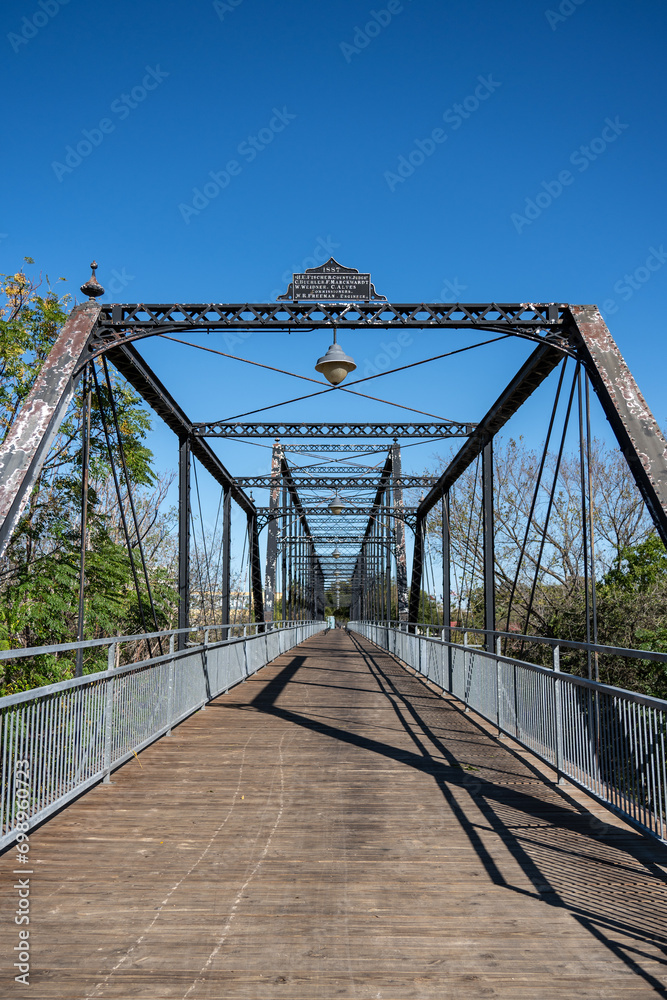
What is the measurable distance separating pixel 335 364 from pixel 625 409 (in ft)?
11.3

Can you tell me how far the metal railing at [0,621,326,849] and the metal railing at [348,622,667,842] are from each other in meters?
3.83

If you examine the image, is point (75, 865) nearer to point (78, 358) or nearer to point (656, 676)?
point (78, 358)

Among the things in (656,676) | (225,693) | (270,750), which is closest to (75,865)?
(270,750)

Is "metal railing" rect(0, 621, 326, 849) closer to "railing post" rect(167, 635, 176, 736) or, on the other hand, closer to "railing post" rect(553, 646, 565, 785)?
"railing post" rect(167, 635, 176, 736)

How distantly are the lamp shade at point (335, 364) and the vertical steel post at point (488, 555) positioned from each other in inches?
215

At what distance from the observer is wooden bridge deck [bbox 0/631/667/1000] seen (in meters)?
3.33

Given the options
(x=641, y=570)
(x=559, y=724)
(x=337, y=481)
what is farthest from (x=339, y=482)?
(x=559, y=724)

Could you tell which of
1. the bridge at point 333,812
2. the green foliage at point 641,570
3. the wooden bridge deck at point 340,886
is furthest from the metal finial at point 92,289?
the green foliage at point 641,570

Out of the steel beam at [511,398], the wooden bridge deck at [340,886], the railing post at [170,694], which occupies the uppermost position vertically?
the steel beam at [511,398]

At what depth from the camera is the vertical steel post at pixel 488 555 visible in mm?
14347

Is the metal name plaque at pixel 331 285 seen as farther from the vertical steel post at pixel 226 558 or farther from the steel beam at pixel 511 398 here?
the vertical steel post at pixel 226 558

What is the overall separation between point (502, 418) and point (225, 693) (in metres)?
7.30

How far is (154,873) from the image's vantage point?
4633mm

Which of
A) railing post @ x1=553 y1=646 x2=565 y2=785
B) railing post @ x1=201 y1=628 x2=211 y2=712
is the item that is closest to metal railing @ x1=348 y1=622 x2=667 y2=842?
railing post @ x1=553 y1=646 x2=565 y2=785
